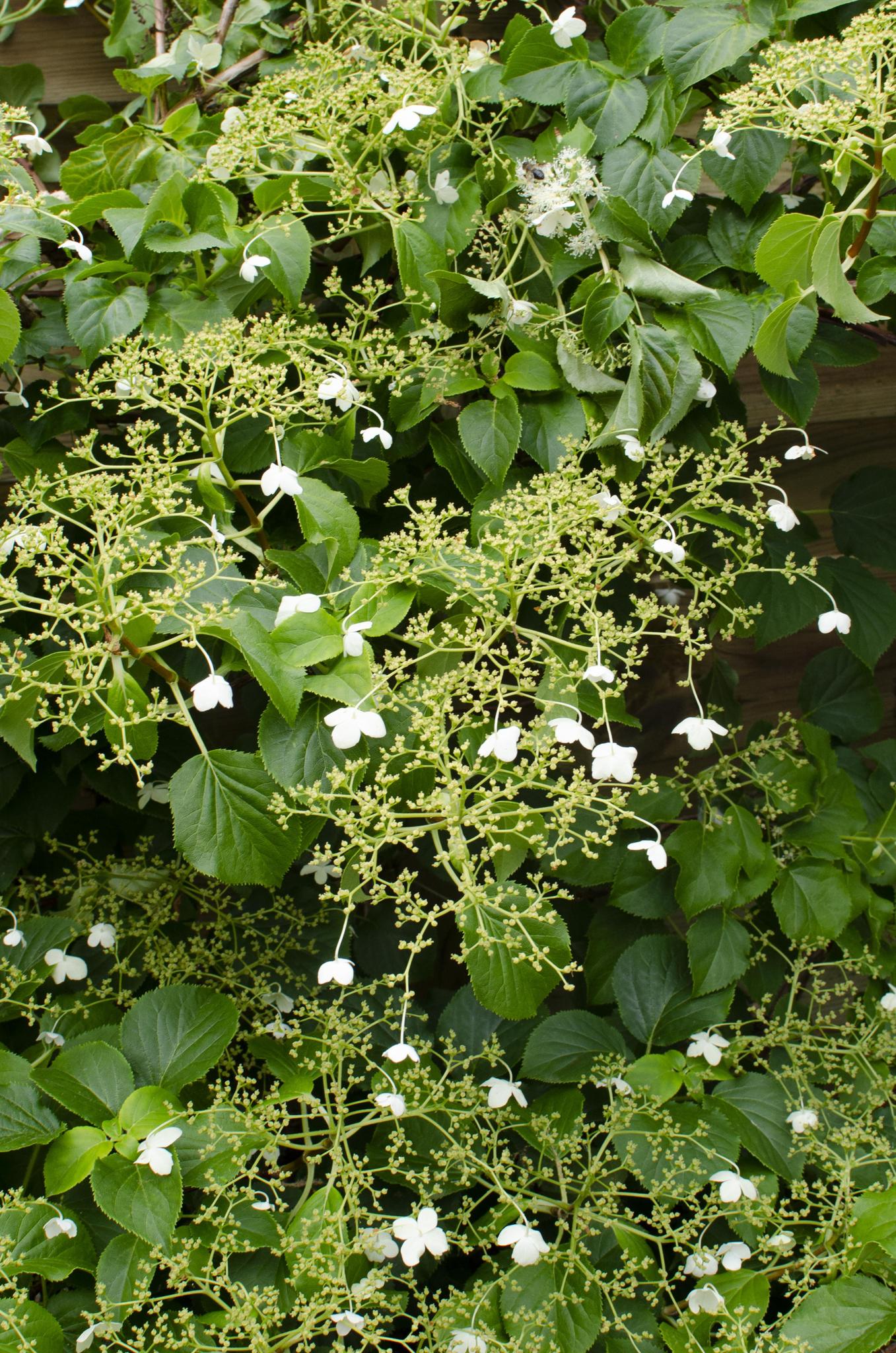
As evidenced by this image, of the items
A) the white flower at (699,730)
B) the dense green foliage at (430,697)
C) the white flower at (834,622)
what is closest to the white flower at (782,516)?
the dense green foliage at (430,697)

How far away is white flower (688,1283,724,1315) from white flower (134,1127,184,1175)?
1.80 ft

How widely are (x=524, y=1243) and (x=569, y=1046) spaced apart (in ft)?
0.81

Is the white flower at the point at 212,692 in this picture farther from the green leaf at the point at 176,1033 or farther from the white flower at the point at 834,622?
the white flower at the point at 834,622

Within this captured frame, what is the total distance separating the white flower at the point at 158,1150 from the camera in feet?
Answer: 3.12

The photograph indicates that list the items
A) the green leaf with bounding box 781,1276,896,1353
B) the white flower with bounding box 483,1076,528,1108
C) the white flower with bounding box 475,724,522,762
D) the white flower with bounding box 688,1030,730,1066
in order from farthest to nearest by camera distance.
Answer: the white flower with bounding box 688,1030,730,1066
the white flower with bounding box 483,1076,528,1108
the green leaf with bounding box 781,1276,896,1353
the white flower with bounding box 475,724,522,762

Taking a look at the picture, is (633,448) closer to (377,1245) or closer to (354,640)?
(354,640)

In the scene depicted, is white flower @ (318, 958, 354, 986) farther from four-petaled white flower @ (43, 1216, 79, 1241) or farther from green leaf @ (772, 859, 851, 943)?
green leaf @ (772, 859, 851, 943)

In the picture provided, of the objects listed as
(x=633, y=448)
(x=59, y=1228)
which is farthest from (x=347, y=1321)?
(x=633, y=448)

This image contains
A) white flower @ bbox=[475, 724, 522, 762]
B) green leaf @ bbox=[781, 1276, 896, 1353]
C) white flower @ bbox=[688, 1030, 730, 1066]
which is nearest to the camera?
white flower @ bbox=[475, 724, 522, 762]

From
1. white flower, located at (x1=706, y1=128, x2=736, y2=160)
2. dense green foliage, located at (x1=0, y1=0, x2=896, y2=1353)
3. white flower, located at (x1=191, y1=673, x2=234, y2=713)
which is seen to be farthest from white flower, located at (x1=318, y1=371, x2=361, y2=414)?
white flower, located at (x1=706, y1=128, x2=736, y2=160)

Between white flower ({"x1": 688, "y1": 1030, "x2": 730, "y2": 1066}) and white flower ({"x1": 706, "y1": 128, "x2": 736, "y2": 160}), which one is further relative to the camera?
white flower ({"x1": 688, "y1": 1030, "x2": 730, "y2": 1066})

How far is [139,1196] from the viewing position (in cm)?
96

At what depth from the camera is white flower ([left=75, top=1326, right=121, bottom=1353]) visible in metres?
0.92

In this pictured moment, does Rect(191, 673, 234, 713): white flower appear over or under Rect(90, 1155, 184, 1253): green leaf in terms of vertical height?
over
